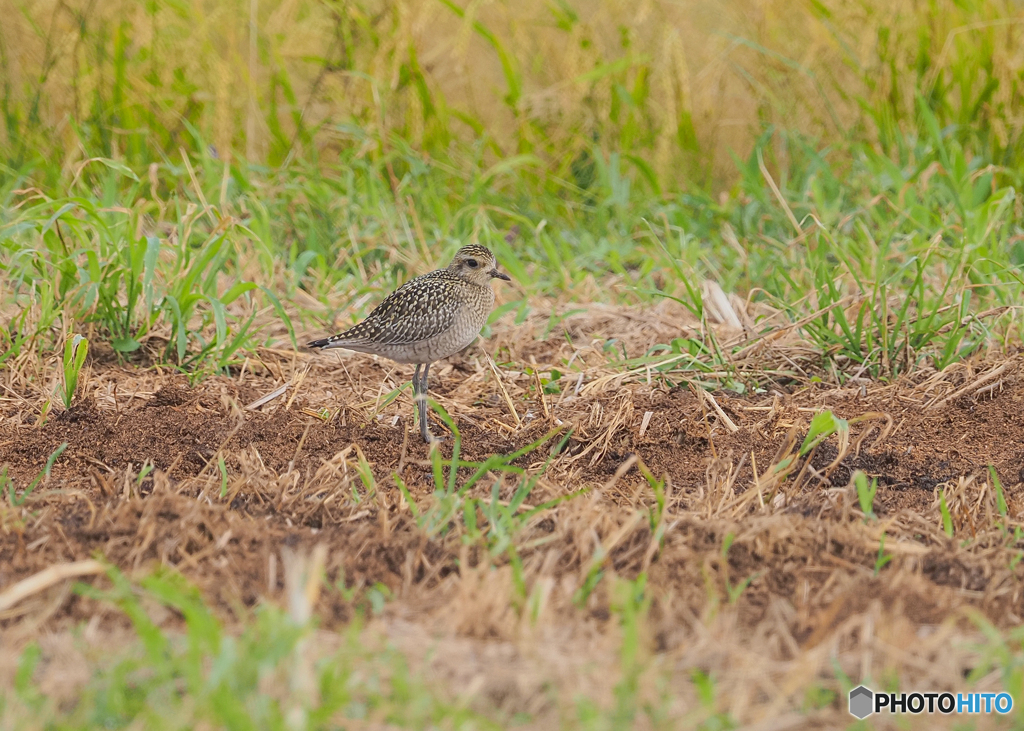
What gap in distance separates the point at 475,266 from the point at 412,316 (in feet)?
1.93

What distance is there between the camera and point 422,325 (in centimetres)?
452

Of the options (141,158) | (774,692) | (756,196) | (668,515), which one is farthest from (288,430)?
(141,158)

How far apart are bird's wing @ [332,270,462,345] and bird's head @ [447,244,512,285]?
0.57 ft

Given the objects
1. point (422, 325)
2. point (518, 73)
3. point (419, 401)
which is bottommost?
point (419, 401)

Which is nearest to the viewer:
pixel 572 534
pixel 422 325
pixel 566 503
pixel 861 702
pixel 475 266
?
pixel 861 702

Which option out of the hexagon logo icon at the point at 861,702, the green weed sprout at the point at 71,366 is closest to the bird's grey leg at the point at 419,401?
the green weed sprout at the point at 71,366

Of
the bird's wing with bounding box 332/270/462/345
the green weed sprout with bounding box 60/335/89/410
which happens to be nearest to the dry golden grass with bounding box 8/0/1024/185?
the bird's wing with bounding box 332/270/462/345

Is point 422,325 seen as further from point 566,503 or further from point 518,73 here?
point 518,73

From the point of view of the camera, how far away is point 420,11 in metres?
7.94

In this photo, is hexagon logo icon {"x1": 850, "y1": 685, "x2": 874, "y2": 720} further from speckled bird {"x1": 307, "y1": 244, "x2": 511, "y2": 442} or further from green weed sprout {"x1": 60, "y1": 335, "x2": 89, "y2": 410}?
green weed sprout {"x1": 60, "y1": 335, "x2": 89, "y2": 410}

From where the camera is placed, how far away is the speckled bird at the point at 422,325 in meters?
4.53

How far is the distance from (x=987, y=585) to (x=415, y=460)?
2016mm

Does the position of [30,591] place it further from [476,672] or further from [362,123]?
[362,123]

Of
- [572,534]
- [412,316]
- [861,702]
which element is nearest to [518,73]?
[412,316]
